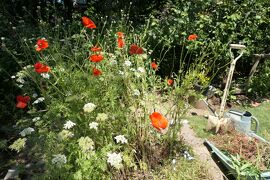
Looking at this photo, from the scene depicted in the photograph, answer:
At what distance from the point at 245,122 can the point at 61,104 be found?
264 cm

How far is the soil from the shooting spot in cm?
347

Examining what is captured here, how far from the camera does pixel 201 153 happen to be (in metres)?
3.91

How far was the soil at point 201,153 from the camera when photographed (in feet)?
11.4

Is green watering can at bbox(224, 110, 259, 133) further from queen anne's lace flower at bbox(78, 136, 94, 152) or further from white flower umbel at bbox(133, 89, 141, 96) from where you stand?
queen anne's lace flower at bbox(78, 136, 94, 152)

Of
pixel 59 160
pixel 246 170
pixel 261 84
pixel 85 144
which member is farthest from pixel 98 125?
pixel 261 84

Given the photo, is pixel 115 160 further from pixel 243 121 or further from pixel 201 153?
pixel 243 121

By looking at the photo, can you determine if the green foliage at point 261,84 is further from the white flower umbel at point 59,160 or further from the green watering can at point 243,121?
the white flower umbel at point 59,160

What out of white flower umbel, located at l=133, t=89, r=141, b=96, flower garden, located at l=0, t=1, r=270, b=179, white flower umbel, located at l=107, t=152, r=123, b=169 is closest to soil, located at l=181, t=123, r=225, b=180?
flower garden, located at l=0, t=1, r=270, b=179

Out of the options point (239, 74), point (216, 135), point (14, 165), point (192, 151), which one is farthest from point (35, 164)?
point (239, 74)

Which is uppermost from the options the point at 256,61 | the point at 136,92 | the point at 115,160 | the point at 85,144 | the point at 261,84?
the point at 136,92

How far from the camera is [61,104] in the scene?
293 cm

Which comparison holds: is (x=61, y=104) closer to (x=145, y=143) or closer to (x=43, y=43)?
(x=43, y=43)

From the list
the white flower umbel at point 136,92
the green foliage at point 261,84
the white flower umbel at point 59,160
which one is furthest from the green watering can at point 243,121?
the white flower umbel at point 59,160

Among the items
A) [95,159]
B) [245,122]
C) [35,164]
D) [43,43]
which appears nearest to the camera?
[95,159]
